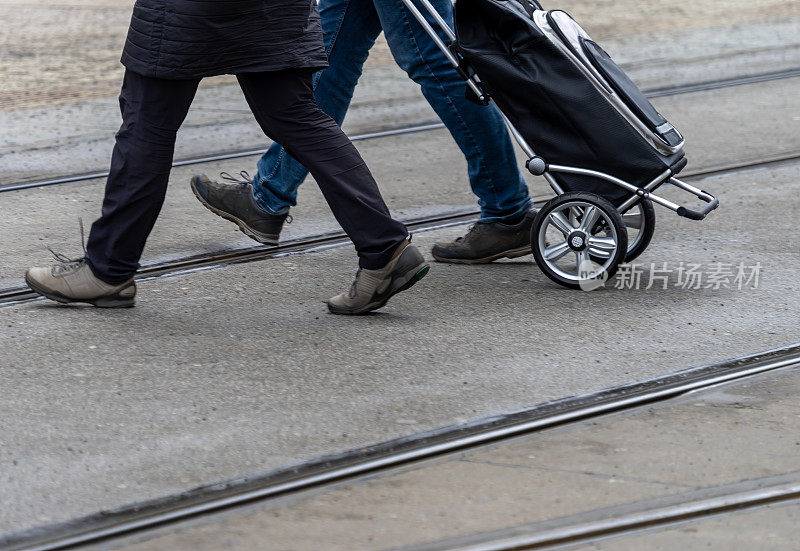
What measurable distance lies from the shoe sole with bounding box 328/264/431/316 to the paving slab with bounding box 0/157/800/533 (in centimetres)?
5

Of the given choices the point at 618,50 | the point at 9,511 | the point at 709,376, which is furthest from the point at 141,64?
the point at 618,50

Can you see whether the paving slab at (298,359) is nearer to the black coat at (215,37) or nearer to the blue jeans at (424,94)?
the blue jeans at (424,94)

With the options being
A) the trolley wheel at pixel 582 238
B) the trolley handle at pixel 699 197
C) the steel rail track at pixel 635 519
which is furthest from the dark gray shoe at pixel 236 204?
the steel rail track at pixel 635 519

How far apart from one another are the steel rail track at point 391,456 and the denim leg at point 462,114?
4.45ft

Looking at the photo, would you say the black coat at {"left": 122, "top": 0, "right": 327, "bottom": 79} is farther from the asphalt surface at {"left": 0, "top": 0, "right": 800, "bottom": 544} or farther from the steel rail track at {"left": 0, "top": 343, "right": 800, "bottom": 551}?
the steel rail track at {"left": 0, "top": 343, "right": 800, "bottom": 551}

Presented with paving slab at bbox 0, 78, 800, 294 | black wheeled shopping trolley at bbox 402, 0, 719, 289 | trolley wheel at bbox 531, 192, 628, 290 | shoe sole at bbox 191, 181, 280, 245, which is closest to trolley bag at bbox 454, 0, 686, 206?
black wheeled shopping trolley at bbox 402, 0, 719, 289

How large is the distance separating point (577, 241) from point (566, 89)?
552 mm

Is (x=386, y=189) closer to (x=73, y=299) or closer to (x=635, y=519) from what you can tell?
(x=73, y=299)

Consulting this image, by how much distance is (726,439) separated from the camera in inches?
138

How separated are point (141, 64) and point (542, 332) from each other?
158 cm

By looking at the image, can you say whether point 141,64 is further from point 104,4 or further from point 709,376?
point 104,4

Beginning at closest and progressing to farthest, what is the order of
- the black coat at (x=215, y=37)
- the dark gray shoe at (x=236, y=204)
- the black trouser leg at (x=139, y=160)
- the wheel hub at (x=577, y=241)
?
the black coat at (x=215, y=37) → the black trouser leg at (x=139, y=160) → the wheel hub at (x=577, y=241) → the dark gray shoe at (x=236, y=204)

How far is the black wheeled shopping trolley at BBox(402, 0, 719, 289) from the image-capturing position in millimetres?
4625

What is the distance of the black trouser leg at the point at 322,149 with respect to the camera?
4.33m
